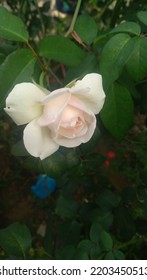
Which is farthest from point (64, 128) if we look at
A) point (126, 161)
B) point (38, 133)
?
point (126, 161)

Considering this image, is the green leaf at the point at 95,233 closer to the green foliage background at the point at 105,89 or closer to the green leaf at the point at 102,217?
the green foliage background at the point at 105,89

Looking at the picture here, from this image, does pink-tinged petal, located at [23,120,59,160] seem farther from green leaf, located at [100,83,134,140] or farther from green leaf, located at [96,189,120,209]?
green leaf, located at [96,189,120,209]

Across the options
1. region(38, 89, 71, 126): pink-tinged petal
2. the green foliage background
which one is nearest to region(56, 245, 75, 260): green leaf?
the green foliage background

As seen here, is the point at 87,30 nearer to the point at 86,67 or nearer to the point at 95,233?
the point at 86,67

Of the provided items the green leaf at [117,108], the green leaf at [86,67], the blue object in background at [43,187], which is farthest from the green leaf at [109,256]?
the blue object in background at [43,187]
